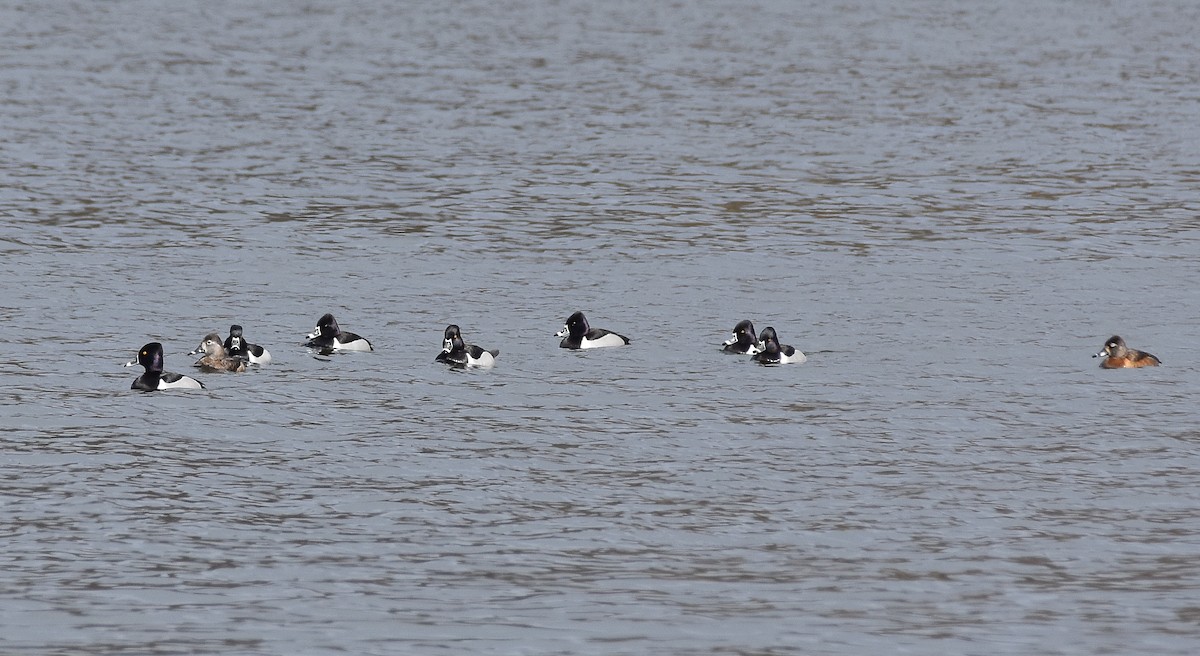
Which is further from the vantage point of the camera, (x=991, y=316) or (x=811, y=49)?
(x=811, y=49)

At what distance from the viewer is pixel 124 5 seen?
71.2 metres

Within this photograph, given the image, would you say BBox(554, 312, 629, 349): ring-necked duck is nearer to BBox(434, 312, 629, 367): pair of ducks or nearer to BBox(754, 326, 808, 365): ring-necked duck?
BBox(434, 312, 629, 367): pair of ducks

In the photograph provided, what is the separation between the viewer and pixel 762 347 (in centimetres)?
2422

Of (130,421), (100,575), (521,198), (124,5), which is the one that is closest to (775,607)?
(100,575)

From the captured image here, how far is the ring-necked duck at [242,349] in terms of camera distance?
2377cm

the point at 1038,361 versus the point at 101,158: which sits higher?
the point at 101,158

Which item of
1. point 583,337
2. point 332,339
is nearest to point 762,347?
point 583,337

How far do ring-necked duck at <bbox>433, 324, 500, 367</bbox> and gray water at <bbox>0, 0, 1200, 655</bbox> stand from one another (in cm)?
26

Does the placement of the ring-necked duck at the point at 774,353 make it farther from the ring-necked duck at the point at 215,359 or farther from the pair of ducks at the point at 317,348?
the ring-necked duck at the point at 215,359

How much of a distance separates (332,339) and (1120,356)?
9670 millimetres

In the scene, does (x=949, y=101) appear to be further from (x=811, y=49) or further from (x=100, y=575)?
(x=100, y=575)

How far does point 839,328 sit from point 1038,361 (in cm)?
313

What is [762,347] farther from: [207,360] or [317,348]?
[207,360]

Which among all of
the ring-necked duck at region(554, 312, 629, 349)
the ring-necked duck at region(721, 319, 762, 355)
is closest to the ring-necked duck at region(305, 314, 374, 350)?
the ring-necked duck at region(554, 312, 629, 349)
